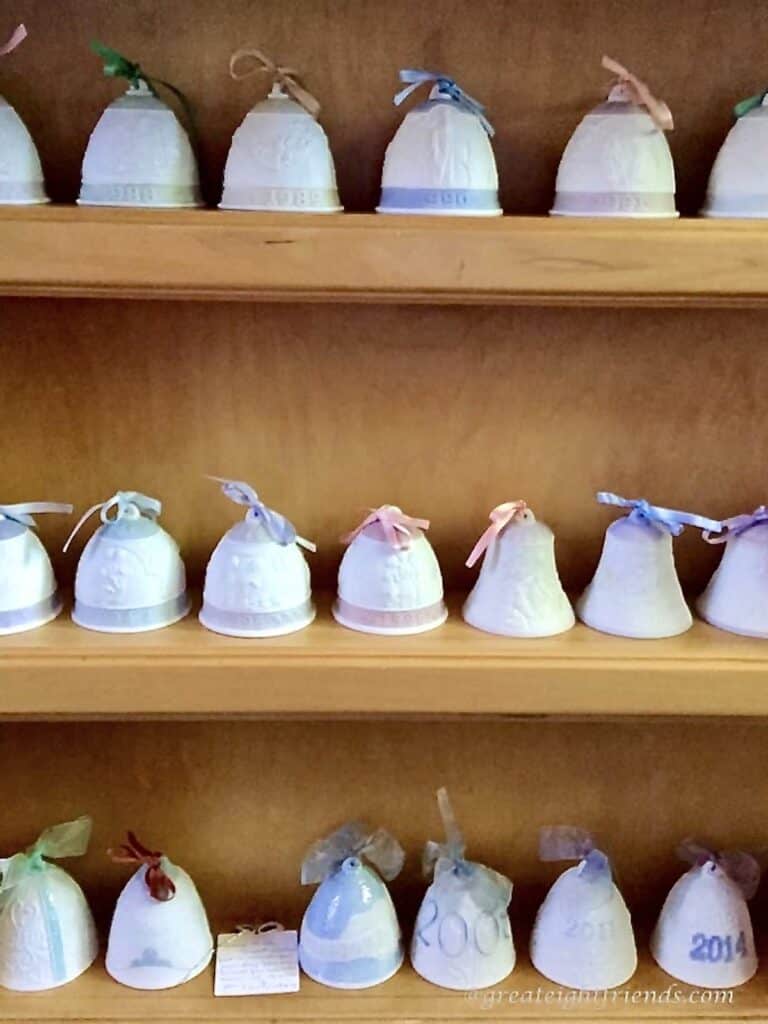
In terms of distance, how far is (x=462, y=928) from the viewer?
89cm

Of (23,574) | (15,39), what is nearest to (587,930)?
(23,574)

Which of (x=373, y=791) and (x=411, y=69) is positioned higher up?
(x=411, y=69)

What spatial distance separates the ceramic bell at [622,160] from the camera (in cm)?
75

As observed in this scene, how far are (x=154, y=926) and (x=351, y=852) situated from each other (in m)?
0.16

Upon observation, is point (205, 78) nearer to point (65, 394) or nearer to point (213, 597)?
point (65, 394)

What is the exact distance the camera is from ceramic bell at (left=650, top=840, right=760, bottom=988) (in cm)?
89

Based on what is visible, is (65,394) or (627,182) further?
(65,394)

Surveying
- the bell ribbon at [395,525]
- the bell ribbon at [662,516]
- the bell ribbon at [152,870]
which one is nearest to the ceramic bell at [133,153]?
the bell ribbon at [395,525]

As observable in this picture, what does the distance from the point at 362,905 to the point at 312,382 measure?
0.41 m

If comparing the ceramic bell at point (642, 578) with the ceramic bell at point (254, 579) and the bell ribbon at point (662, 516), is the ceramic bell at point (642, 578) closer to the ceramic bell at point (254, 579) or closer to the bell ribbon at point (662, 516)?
the bell ribbon at point (662, 516)

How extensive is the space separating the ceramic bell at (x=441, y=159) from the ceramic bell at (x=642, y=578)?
0.24 m

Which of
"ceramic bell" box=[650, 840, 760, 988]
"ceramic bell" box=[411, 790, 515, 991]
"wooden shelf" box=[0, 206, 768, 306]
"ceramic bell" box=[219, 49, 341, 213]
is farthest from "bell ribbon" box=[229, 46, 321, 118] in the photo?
"ceramic bell" box=[650, 840, 760, 988]

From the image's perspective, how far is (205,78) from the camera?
801mm

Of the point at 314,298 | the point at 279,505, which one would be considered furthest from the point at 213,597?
the point at 314,298
